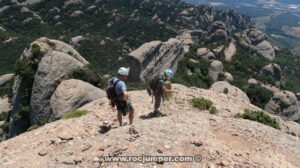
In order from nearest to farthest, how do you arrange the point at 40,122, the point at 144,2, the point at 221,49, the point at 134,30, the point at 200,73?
the point at 40,122 < the point at 200,73 < the point at 221,49 < the point at 134,30 < the point at 144,2

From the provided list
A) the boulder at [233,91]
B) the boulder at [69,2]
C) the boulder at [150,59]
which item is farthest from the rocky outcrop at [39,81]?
the boulder at [69,2]

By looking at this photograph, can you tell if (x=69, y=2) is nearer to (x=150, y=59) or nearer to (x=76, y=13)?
(x=76, y=13)

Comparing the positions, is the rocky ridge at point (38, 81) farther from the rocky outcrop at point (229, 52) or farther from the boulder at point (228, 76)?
the rocky outcrop at point (229, 52)

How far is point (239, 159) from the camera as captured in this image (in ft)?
32.5

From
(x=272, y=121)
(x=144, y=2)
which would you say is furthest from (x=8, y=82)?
(x=144, y=2)

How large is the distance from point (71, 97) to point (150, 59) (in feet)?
89.0

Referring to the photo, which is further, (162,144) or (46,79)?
(46,79)

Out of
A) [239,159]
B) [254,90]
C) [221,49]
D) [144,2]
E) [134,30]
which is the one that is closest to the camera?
[239,159]

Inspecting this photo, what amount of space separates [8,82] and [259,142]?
62866 millimetres

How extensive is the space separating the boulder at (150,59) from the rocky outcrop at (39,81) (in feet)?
54.3

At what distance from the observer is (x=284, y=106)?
5338cm

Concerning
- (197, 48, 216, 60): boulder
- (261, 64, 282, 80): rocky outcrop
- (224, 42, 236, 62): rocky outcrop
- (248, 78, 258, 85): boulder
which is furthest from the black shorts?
(261, 64, 282, 80): rocky outcrop

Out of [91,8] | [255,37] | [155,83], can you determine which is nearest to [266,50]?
[255,37]

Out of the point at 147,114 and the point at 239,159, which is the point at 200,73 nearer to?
the point at 147,114
